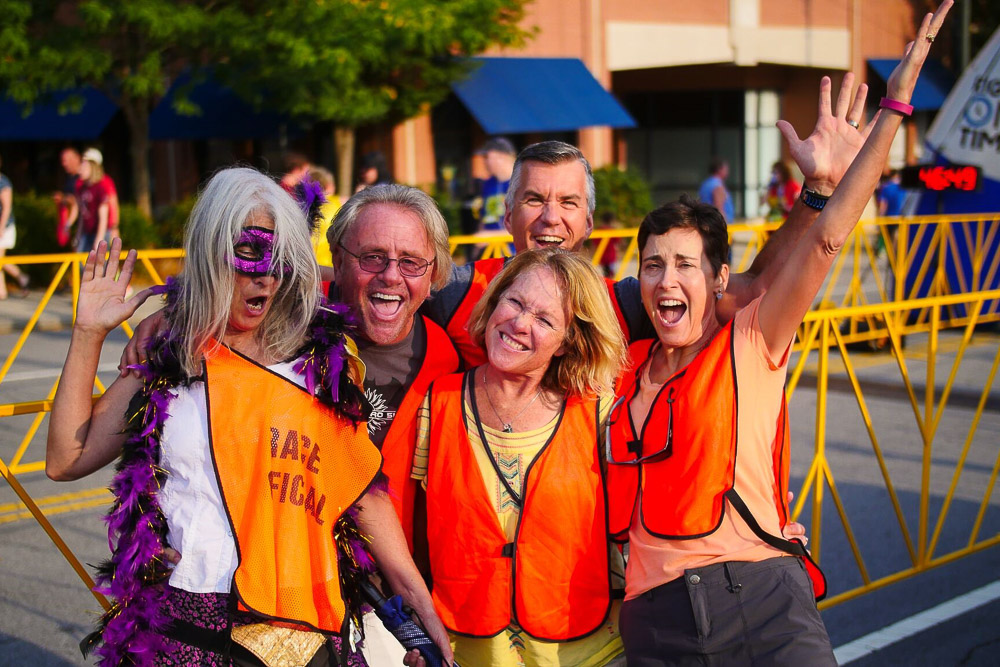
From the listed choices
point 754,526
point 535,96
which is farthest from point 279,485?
point 535,96

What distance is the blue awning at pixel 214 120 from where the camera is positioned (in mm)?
19016

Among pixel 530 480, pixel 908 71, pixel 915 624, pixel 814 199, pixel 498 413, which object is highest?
pixel 908 71

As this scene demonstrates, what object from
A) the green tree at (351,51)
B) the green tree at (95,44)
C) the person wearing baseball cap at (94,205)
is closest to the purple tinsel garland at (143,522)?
the person wearing baseball cap at (94,205)

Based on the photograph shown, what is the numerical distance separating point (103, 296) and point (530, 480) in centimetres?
103

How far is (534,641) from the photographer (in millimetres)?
2465

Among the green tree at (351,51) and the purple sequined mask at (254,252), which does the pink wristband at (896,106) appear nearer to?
the purple sequined mask at (254,252)

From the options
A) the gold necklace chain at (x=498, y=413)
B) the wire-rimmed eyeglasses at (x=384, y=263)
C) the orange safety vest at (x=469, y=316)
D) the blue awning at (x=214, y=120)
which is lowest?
the gold necklace chain at (x=498, y=413)

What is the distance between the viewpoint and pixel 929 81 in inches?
1101

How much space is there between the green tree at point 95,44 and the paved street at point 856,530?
6368mm

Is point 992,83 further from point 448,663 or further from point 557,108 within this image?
point 448,663

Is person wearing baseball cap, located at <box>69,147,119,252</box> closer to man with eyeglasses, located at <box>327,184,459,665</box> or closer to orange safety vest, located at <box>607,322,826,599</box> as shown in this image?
man with eyeglasses, located at <box>327,184,459,665</box>

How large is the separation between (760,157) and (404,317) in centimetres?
2776

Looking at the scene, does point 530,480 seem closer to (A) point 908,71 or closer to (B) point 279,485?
(B) point 279,485

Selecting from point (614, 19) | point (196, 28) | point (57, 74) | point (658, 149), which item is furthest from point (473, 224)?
point (658, 149)
